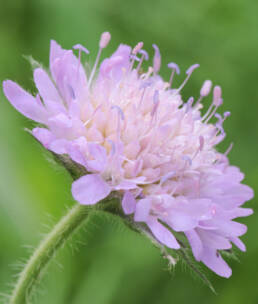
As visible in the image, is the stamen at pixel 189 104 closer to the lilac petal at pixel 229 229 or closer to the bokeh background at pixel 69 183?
the lilac petal at pixel 229 229

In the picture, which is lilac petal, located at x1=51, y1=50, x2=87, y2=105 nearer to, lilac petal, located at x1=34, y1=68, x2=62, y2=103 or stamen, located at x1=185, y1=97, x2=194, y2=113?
lilac petal, located at x1=34, y1=68, x2=62, y2=103

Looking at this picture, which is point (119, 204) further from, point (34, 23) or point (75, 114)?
point (34, 23)

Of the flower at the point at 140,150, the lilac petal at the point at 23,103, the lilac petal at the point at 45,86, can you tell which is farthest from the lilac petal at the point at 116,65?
the lilac petal at the point at 23,103

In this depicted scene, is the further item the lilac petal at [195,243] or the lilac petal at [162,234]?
the lilac petal at [195,243]

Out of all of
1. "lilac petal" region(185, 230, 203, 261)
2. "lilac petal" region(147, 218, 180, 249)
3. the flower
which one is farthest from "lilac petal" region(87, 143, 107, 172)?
"lilac petal" region(185, 230, 203, 261)

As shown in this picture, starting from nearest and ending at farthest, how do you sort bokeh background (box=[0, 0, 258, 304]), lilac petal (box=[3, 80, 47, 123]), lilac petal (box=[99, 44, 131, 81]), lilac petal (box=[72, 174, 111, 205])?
lilac petal (box=[72, 174, 111, 205]), lilac petal (box=[3, 80, 47, 123]), lilac petal (box=[99, 44, 131, 81]), bokeh background (box=[0, 0, 258, 304])

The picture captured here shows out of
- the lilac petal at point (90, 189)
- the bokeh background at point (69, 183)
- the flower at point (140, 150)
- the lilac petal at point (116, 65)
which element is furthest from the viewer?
the bokeh background at point (69, 183)

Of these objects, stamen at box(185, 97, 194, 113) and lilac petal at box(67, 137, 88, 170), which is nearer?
lilac petal at box(67, 137, 88, 170)

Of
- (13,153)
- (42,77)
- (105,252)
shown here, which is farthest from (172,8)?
(42,77)
